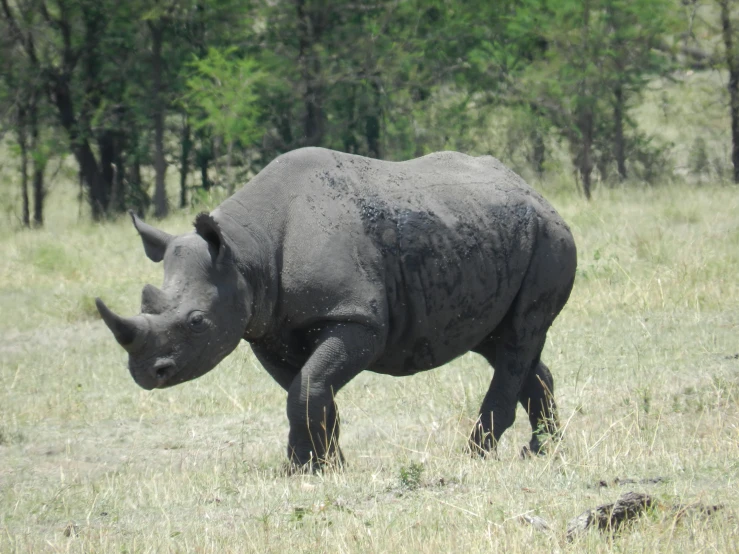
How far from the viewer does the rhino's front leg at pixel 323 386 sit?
594cm

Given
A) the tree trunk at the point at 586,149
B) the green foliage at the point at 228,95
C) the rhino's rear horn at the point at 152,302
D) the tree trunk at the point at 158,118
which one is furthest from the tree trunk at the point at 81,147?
the rhino's rear horn at the point at 152,302

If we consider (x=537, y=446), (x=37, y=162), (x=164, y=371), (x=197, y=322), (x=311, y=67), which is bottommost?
(x=37, y=162)

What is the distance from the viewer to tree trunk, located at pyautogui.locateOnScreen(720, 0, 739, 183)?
1998cm

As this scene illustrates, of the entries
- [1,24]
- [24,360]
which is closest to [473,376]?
[24,360]

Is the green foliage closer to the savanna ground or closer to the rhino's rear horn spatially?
the savanna ground

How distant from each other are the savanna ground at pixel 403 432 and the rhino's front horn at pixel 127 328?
30.6 inches

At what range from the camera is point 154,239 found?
19.8ft

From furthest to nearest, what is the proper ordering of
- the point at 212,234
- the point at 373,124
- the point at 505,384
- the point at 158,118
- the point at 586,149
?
the point at 373,124 → the point at 158,118 → the point at 586,149 → the point at 505,384 → the point at 212,234

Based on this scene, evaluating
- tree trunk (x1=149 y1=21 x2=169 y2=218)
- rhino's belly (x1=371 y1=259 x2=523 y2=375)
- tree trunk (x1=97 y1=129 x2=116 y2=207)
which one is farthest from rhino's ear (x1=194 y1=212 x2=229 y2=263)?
tree trunk (x1=97 y1=129 x2=116 y2=207)

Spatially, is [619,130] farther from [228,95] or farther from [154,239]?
[154,239]

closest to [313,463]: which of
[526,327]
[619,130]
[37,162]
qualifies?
[526,327]

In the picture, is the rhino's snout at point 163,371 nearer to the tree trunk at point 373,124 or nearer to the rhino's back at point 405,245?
the rhino's back at point 405,245

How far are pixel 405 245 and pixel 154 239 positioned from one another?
139 cm

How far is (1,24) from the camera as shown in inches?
897
